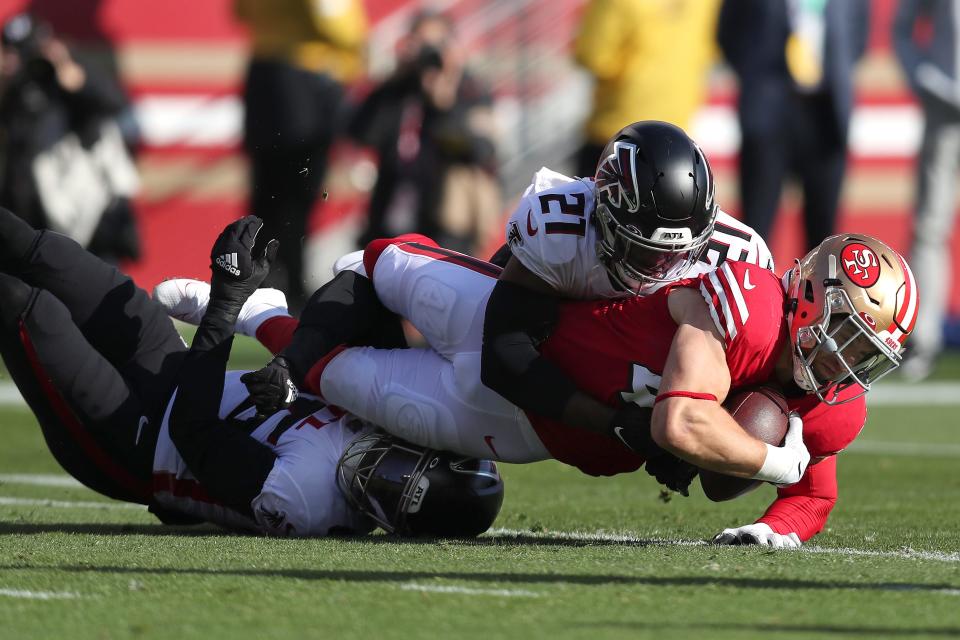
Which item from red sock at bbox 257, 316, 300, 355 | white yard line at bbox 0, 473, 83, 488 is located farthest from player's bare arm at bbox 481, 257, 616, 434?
white yard line at bbox 0, 473, 83, 488

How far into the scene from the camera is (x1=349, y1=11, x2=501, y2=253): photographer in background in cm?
1082

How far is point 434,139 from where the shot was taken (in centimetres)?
1091

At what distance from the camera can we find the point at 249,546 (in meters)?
4.49

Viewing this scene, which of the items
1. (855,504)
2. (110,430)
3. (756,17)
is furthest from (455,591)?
(756,17)

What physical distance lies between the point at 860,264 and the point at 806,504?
2.62 feet

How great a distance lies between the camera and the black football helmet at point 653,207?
450 cm

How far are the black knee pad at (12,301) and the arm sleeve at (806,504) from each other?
227 cm

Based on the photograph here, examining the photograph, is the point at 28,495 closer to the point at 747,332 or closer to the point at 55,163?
the point at 747,332

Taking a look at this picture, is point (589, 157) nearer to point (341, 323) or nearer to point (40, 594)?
point (341, 323)

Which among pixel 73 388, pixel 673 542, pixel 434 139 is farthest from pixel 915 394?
pixel 73 388

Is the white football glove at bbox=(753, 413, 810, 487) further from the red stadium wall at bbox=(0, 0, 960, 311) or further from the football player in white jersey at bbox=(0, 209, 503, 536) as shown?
the red stadium wall at bbox=(0, 0, 960, 311)

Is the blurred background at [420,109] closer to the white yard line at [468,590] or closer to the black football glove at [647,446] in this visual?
the black football glove at [647,446]

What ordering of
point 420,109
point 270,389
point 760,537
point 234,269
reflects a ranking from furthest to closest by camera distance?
point 420,109
point 234,269
point 270,389
point 760,537

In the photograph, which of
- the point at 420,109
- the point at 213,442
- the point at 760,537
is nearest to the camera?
the point at 760,537
